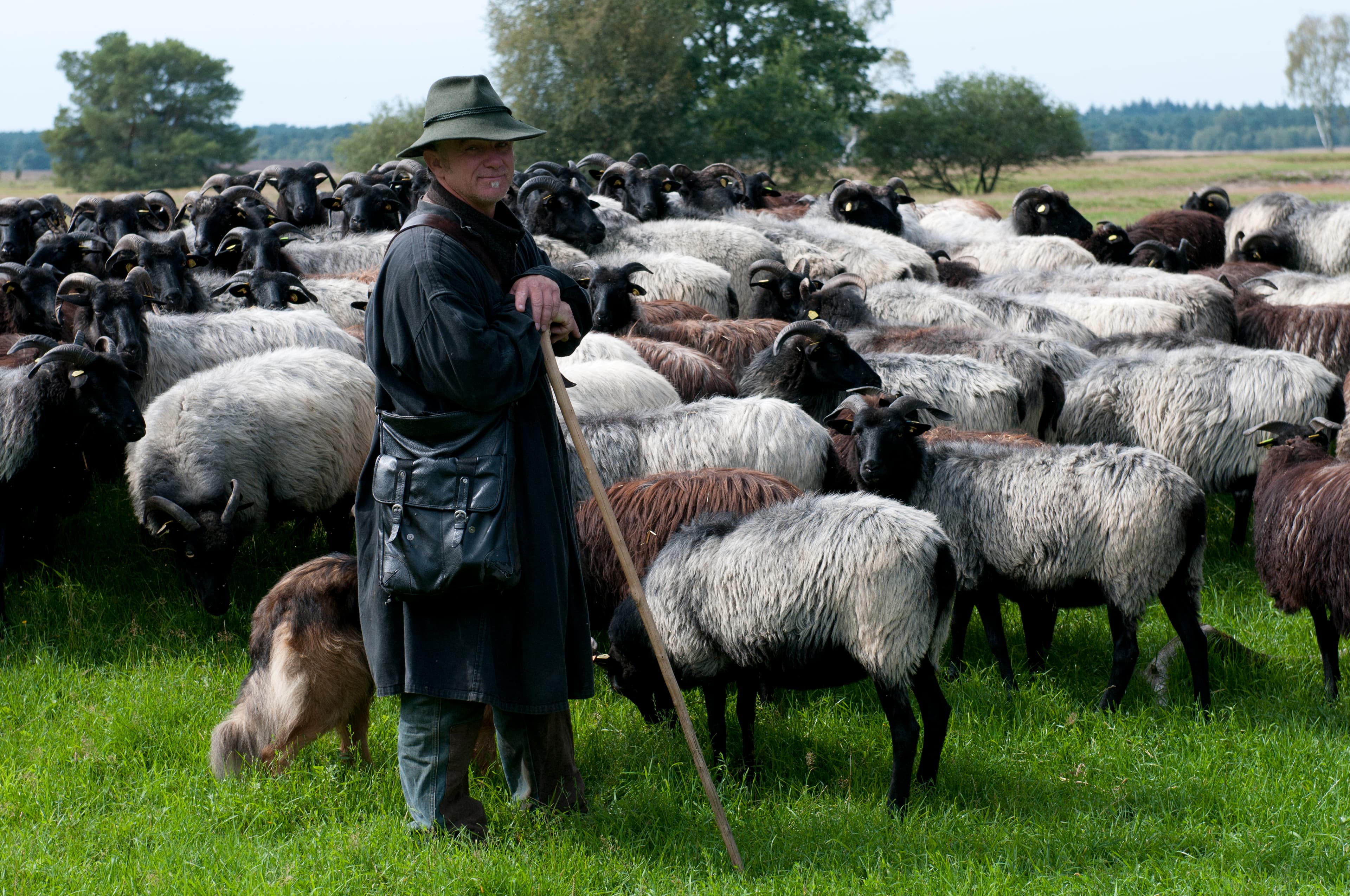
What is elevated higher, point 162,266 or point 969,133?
point 969,133

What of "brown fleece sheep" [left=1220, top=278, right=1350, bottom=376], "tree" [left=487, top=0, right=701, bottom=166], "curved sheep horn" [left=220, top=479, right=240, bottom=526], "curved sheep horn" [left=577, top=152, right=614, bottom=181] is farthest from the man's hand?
"tree" [left=487, top=0, right=701, bottom=166]

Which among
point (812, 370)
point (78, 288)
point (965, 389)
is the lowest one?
point (965, 389)

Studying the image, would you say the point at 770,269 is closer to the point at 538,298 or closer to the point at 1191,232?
the point at 538,298

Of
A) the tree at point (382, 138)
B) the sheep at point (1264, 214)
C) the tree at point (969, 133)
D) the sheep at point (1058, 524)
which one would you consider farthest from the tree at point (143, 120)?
the sheep at point (1058, 524)

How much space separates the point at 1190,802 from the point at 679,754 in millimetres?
1850

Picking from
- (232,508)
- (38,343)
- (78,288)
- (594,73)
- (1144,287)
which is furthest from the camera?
(594,73)

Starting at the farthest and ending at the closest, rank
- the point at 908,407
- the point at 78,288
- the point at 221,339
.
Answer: the point at 221,339 < the point at 78,288 < the point at 908,407

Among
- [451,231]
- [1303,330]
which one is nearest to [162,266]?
[451,231]

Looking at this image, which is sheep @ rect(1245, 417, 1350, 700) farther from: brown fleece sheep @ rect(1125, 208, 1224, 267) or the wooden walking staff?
brown fleece sheep @ rect(1125, 208, 1224, 267)

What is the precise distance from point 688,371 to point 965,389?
1787 mm

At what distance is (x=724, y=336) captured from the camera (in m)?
8.66

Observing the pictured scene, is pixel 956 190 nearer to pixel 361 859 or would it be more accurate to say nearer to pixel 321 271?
pixel 321 271

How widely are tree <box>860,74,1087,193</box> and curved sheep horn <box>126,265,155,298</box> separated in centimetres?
4684

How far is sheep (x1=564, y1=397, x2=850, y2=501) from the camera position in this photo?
20.4ft
